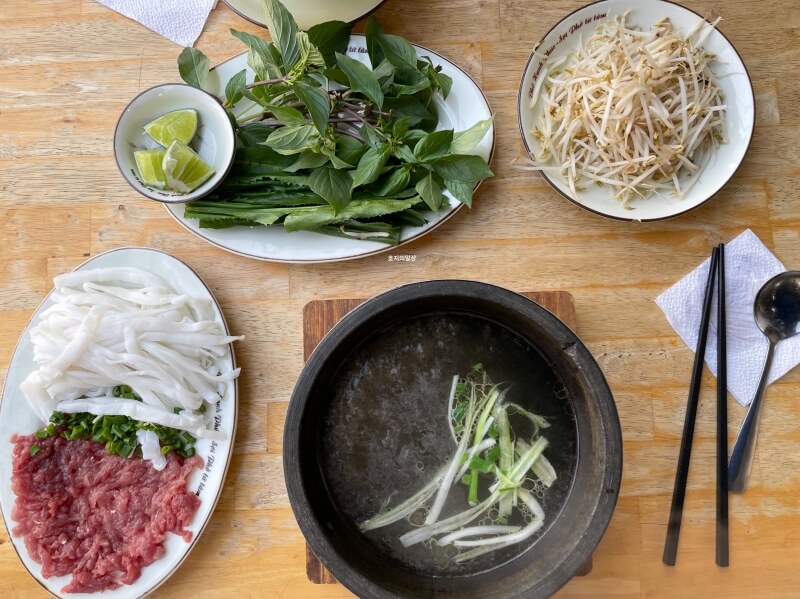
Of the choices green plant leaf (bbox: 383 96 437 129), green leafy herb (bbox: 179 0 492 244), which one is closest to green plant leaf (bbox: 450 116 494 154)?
green leafy herb (bbox: 179 0 492 244)

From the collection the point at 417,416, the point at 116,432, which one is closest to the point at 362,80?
the point at 417,416

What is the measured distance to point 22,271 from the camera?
5.72 feet

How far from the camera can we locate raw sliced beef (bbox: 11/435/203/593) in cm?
156

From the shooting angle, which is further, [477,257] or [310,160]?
[477,257]

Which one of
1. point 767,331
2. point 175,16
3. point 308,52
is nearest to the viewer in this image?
point 308,52

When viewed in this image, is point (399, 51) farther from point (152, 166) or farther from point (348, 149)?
point (152, 166)

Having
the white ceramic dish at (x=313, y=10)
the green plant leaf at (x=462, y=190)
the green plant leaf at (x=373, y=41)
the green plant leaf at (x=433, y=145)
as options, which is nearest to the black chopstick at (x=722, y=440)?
the green plant leaf at (x=462, y=190)

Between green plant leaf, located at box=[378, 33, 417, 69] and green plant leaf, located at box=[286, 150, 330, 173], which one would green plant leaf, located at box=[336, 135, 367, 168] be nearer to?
green plant leaf, located at box=[286, 150, 330, 173]

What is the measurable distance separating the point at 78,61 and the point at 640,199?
1518 mm

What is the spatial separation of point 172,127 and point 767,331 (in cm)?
153

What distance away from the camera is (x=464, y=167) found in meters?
1.54

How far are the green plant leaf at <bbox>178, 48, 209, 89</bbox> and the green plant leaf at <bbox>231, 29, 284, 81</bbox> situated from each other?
13cm

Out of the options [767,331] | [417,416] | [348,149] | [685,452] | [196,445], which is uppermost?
[348,149]

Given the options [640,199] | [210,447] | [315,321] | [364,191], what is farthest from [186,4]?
[640,199]
